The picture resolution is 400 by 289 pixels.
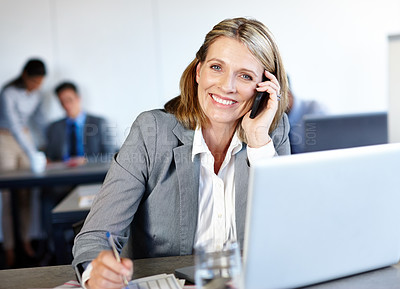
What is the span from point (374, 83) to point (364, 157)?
5.04m

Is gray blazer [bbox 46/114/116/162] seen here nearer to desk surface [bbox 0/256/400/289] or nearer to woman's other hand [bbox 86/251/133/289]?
desk surface [bbox 0/256/400/289]

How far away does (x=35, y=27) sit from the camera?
214 inches

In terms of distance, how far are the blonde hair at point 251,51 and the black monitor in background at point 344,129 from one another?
66 centimetres

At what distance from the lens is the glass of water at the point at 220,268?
0.99m

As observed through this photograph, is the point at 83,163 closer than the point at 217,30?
No

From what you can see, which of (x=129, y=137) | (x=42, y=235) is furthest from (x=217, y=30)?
(x=42, y=235)

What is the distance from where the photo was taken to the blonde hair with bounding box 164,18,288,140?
66.6 inches

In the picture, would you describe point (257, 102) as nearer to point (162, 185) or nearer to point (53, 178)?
point (162, 185)

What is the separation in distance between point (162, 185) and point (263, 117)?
1.39 feet

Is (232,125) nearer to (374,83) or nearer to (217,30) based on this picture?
(217,30)

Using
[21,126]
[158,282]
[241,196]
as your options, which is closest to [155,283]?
[158,282]

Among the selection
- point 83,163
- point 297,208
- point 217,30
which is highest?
point 217,30

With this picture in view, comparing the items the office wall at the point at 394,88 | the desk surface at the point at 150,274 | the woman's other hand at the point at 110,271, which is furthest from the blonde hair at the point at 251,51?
the office wall at the point at 394,88

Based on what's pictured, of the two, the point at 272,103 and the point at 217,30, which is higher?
the point at 217,30
